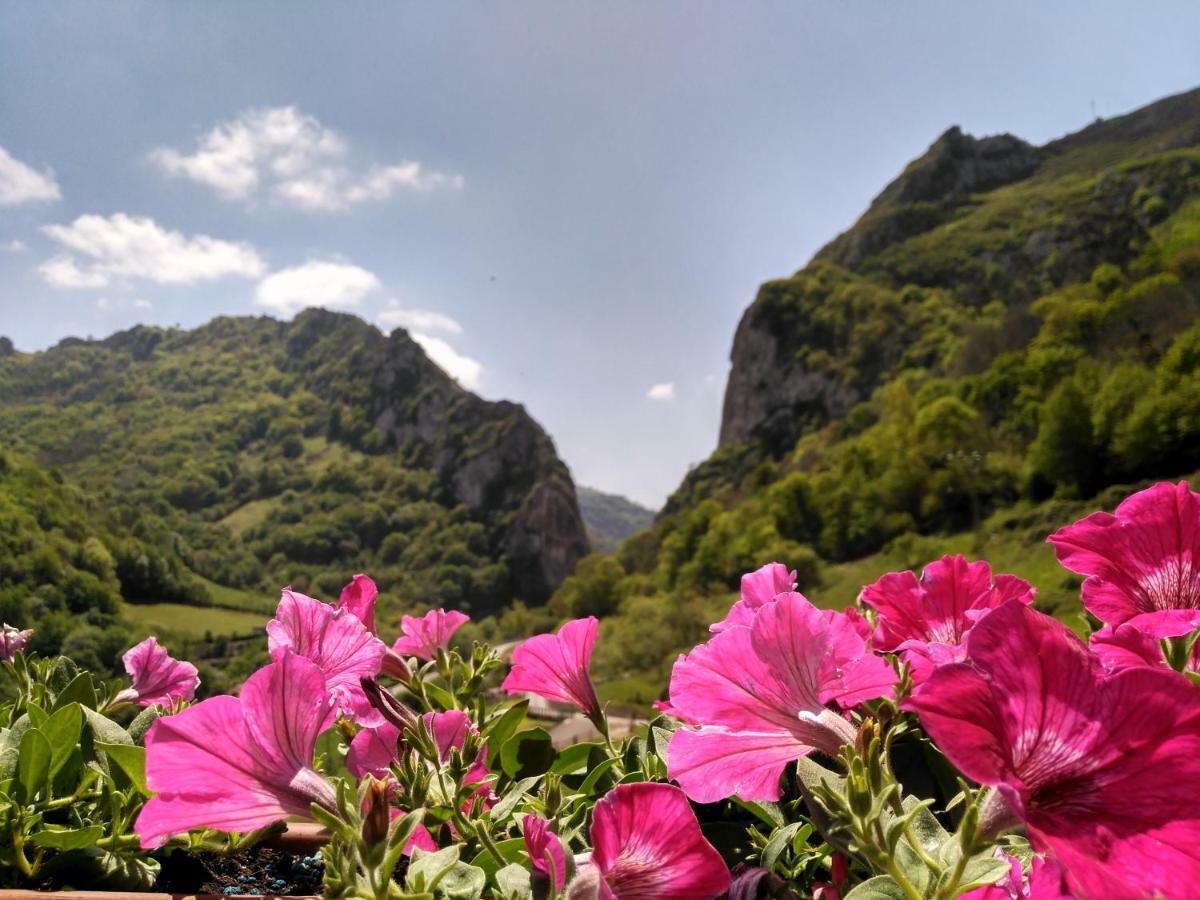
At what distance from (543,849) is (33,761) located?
0.76 meters

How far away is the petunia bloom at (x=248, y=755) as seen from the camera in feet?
2.08

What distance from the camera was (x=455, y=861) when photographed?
26.2 inches

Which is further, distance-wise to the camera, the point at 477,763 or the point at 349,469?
the point at 349,469

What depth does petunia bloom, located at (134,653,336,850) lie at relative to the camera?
A: 2.08 feet

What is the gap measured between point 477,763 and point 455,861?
404mm

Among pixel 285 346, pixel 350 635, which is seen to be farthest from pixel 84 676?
pixel 285 346

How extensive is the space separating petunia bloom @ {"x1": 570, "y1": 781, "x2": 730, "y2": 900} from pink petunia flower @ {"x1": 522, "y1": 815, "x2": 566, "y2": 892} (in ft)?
0.06

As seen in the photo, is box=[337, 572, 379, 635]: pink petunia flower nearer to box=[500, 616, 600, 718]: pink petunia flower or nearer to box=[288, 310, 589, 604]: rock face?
box=[500, 616, 600, 718]: pink petunia flower

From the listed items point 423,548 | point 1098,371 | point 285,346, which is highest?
point 285,346

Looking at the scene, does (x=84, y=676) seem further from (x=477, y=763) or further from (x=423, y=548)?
(x=423, y=548)

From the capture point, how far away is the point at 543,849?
62 centimetres

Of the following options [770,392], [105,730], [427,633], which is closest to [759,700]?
[427,633]

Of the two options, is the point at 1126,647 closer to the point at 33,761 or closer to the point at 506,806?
the point at 506,806

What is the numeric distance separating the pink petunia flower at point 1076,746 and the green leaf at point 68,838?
3.21 ft
